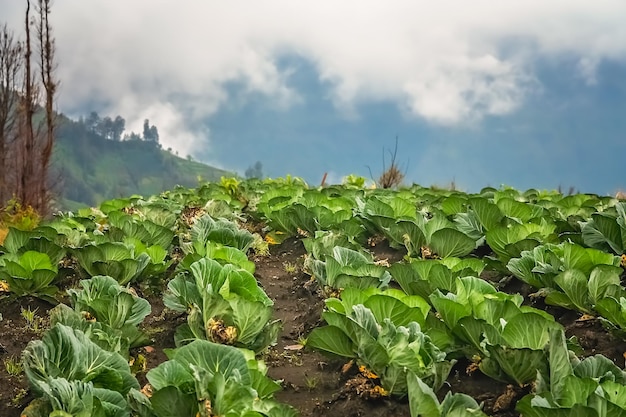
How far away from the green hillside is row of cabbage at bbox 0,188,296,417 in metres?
147

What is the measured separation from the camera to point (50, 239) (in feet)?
14.8

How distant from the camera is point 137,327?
10.3ft

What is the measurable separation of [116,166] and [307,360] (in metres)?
181

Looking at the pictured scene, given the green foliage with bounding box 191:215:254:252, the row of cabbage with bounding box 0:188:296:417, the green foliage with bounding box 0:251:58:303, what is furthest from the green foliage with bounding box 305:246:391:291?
the green foliage with bounding box 0:251:58:303

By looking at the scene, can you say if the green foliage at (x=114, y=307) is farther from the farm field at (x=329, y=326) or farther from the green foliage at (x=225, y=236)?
the green foliage at (x=225, y=236)

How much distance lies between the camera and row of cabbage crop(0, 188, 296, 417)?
203cm

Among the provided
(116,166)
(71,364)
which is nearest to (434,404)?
(71,364)

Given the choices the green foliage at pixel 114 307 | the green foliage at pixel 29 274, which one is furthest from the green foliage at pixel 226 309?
the green foliage at pixel 29 274

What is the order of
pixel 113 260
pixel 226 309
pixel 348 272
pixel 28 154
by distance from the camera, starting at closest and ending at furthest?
pixel 226 309 < pixel 348 272 < pixel 113 260 < pixel 28 154

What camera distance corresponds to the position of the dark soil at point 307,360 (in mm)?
2453

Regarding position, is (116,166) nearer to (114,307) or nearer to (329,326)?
(114,307)

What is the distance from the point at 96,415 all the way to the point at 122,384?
9.6 inches

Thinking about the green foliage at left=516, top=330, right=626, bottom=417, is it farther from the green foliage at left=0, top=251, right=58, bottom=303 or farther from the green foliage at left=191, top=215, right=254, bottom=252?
the green foliage at left=0, top=251, right=58, bottom=303

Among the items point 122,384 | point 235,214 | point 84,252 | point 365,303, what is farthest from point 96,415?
point 235,214
